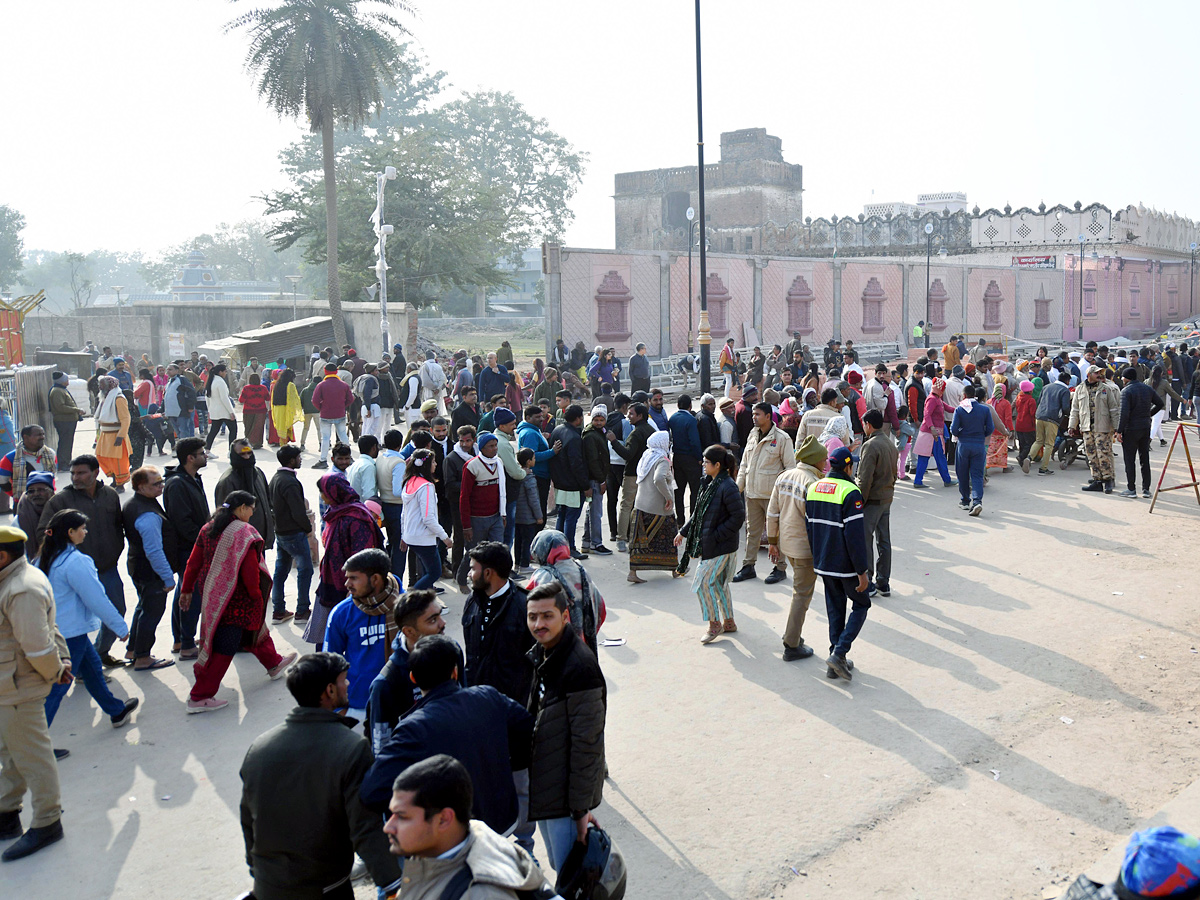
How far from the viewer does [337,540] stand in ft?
21.8

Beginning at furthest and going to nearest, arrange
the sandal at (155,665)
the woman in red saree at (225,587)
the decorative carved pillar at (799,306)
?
the decorative carved pillar at (799,306)
the sandal at (155,665)
the woman in red saree at (225,587)

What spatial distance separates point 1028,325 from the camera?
4722cm

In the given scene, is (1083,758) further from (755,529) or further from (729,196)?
(729,196)

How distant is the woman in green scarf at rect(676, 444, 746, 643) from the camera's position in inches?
296

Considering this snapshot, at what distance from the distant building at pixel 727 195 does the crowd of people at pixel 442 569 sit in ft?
147

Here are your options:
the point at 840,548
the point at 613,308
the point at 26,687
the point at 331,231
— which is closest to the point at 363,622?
the point at 26,687

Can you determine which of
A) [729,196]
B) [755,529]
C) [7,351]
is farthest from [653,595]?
[729,196]

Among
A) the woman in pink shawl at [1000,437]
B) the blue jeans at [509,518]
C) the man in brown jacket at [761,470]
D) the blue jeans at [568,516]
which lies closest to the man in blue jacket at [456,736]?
the blue jeans at [509,518]

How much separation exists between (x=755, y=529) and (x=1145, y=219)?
5662 cm

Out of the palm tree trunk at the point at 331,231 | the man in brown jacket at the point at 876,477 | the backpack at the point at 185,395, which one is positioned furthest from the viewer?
the palm tree trunk at the point at 331,231

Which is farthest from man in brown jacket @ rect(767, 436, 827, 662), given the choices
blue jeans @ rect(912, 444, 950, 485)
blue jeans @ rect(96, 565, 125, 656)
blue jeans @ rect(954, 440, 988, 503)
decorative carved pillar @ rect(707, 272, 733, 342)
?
decorative carved pillar @ rect(707, 272, 733, 342)

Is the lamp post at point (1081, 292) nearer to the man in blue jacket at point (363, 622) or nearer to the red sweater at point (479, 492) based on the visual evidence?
the red sweater at point (479, 492)

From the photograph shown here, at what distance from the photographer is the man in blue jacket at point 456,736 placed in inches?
125

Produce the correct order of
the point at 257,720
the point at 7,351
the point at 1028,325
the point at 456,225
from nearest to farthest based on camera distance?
1. the point at 257,720
2. the point at 7,351
3. the point at 456,225
4. the point at 1028,325
